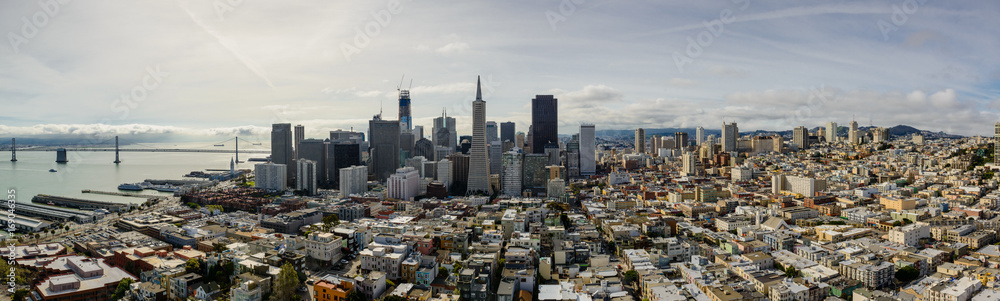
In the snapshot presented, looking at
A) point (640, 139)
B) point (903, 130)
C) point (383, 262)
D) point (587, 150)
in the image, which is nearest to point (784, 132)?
point (903, 130)

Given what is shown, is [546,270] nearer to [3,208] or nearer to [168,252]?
[168,252]

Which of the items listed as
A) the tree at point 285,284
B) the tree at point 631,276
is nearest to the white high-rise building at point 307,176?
the tree at point 285,284

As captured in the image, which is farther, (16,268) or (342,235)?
(342,235)

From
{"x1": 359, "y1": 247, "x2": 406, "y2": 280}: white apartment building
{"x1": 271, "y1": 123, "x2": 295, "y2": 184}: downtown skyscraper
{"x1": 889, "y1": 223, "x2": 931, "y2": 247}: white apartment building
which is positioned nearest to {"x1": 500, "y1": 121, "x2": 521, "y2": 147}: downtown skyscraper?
{"x1": 271, "y1": 123, "x2": 295, "y2": 184}: downtown skyscraper

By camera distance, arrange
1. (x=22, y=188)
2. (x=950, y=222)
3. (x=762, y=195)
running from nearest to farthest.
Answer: (x=950, y=222)
(x=762, y=195)
(x=22, y=188)

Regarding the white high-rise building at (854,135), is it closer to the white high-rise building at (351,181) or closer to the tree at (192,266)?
the white high-rise building at (351,181)

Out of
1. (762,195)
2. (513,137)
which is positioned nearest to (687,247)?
(762,195)
